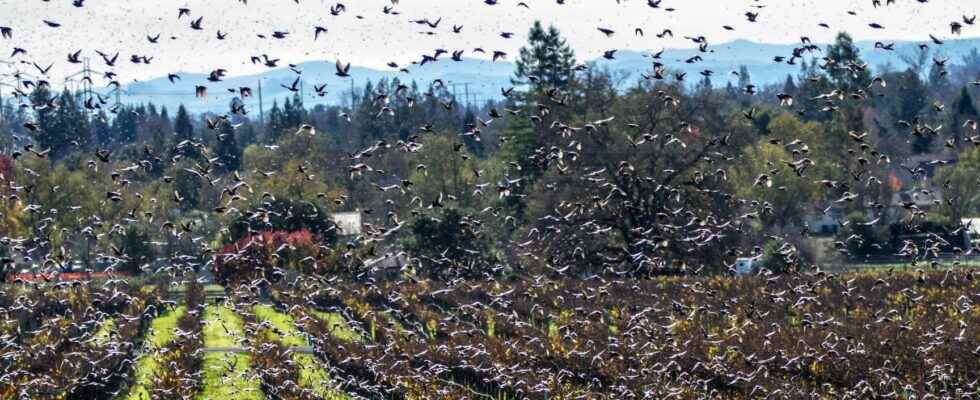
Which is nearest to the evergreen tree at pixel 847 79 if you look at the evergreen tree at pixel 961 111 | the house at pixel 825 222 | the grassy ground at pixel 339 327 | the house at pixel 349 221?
the house at pixel 825 222

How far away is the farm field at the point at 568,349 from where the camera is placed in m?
28.7

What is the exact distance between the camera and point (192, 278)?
6084 cm

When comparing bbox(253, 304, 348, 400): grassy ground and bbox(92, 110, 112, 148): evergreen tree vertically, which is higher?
bbox(253, 304, 348, 400): grassy ground

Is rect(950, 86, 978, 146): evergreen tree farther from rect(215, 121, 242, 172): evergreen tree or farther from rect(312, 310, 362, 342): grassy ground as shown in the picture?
rect(312, 310, 362, 342): grassy ground

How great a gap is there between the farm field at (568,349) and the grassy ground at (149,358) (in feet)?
0.35

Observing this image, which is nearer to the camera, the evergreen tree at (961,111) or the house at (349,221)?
the house at (349,221)

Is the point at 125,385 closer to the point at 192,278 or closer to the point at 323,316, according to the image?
the point at 323,316

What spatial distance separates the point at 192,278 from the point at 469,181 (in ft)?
116

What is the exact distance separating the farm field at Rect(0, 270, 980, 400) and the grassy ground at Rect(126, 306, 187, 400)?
11 cm

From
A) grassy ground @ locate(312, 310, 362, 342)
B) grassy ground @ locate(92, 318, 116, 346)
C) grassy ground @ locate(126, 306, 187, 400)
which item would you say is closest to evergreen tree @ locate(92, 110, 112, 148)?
grassy ground @ locate(126, 306, 187, 400)

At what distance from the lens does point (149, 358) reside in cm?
4000

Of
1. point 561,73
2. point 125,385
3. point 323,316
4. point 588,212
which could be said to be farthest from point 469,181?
point 125,385

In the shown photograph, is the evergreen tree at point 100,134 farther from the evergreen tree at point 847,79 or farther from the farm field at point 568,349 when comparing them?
the farm field at point 568,349

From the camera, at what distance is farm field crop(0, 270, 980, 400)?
28656 millimetres
